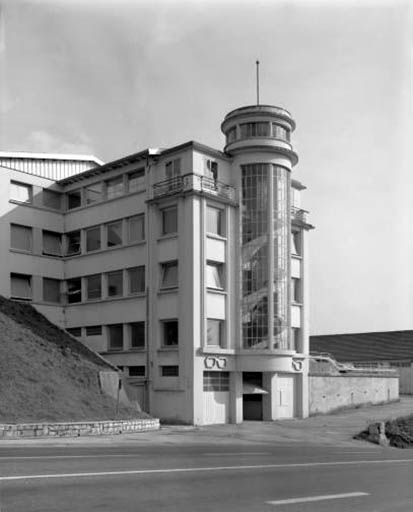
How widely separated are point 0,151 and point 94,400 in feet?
93.2

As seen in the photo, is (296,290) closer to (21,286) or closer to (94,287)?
(94,287)

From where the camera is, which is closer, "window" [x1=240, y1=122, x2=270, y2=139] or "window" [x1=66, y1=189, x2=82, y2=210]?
"window" [x1=240, y1=122, x2=270, y2=139]

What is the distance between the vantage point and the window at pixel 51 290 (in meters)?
46.7

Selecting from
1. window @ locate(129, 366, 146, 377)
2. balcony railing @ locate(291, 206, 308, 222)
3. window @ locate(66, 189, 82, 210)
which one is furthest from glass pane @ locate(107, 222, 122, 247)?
balcony railing @ locate(291, 206, 308, 222)

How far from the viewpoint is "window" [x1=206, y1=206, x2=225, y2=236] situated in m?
40.2

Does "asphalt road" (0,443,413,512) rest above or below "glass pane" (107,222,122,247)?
below

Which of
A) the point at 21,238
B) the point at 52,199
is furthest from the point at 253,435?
the point at 52,199

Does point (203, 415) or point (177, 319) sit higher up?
point (177, 319)

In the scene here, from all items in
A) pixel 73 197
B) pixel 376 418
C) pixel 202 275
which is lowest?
pixel 376 418

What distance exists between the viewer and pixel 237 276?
41000 millimetres

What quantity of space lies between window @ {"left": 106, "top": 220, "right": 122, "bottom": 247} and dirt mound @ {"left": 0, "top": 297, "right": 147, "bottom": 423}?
6.47 meters

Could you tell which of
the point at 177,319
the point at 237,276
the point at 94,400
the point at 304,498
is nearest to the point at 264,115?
the point at 237,276

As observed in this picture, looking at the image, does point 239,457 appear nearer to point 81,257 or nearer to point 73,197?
point 81,257

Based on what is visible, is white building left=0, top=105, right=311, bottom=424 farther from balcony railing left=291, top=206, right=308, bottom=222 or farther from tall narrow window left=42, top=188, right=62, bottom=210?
tall narrow window left=42, top=188, right=62, bottom=210
